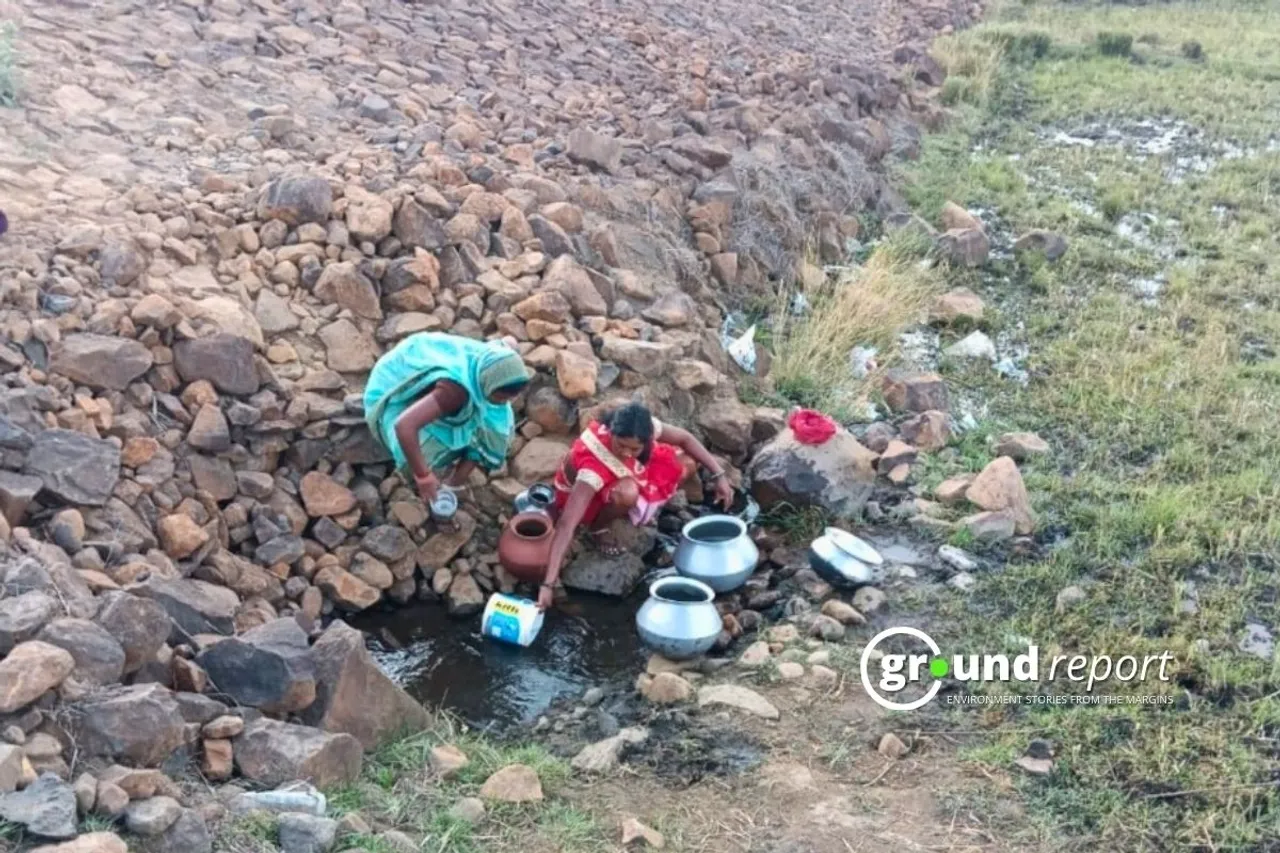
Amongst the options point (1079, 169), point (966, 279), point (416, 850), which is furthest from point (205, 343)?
point (1079, 169)

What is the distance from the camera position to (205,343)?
15.3 ft

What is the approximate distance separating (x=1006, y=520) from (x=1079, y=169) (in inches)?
196

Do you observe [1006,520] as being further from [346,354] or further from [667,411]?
[346,354]

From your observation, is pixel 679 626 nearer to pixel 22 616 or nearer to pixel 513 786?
pixel 513 786

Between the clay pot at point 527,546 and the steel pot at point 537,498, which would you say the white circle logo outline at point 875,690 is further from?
the steel pot at point 537,498

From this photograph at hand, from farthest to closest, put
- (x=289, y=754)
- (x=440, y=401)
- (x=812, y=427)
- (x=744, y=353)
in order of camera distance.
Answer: (x=744, y=353)
(x=812, y=427)
(x=440, y=401)
(x=289, y=754)

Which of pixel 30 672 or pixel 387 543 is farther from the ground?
pixel 30 672

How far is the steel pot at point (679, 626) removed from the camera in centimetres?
426

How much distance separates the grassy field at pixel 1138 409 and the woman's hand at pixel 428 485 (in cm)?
177

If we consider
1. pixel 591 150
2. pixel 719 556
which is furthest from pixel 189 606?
pixel 591 150

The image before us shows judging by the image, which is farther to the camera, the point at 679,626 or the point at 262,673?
the point at 679,626

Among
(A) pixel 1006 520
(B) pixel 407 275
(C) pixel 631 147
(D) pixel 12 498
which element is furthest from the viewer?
(C) pixel 631 147

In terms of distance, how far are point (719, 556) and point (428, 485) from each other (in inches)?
40.4

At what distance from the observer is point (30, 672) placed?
2.94m
